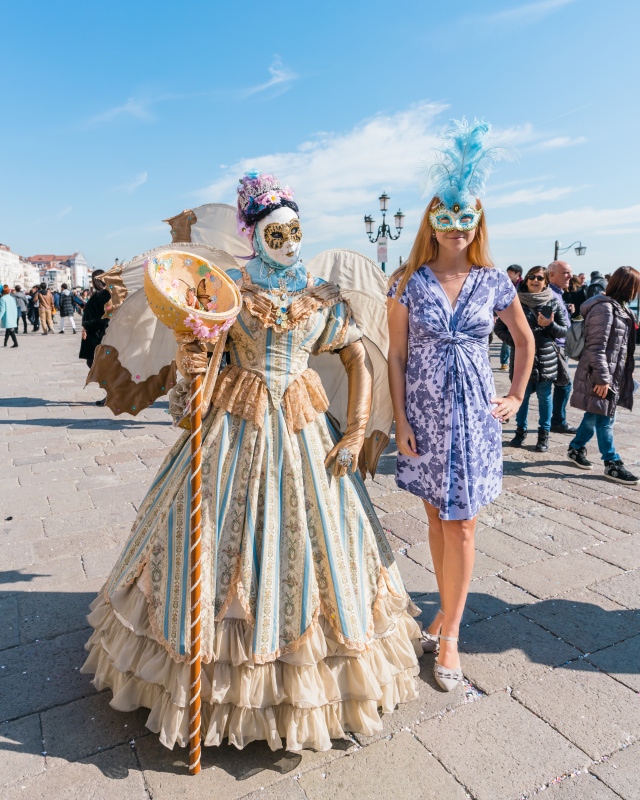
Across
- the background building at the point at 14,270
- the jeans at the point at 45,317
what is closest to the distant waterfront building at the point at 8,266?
the background building at the point at 14,270

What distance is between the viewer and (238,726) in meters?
1.81

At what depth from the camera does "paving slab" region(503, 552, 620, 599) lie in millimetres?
2990

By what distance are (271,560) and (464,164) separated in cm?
160

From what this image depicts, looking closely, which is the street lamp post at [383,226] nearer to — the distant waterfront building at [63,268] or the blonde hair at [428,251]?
the blonde hair at [428,251]

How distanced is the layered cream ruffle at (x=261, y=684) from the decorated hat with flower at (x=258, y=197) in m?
1.44

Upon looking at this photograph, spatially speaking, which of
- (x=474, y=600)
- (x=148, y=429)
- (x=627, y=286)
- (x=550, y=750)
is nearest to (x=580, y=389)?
(x=627, y=286)

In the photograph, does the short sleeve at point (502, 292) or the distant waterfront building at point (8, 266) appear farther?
the distant waterfront building at point (8, 266)

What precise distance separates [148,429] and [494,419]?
5240mm

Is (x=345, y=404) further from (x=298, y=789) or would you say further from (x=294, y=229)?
(x=298, y=789)

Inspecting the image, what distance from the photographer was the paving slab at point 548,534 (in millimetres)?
3471

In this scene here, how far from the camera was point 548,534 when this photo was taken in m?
3.65

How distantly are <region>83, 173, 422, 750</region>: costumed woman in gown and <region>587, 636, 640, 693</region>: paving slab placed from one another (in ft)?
2.77

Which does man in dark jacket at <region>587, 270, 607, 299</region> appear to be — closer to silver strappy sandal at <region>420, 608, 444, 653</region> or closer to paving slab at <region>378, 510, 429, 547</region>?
paving slab at <region>378, 510, 429, 547</region>

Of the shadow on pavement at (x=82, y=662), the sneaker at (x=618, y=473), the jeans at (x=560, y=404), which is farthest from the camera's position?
the jeans at (x=560, y=404)
